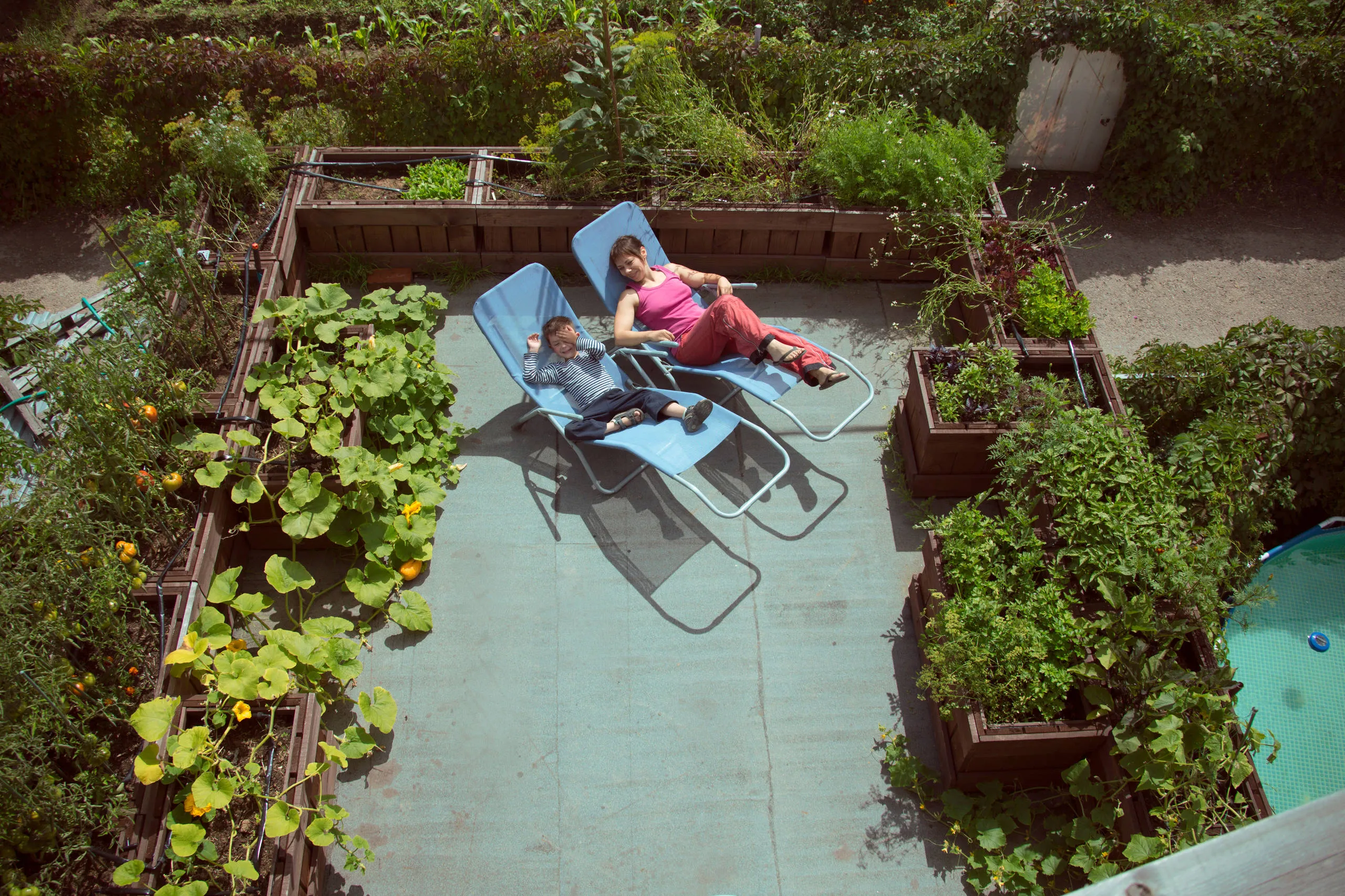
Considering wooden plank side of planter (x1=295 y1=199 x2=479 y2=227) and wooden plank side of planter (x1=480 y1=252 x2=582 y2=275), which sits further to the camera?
wooden plank side of planter (x1=480 y1=252 x2=582 y2=275)

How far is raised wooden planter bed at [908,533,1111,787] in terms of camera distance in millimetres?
3486

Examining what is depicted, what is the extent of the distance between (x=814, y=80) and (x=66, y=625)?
5322mm

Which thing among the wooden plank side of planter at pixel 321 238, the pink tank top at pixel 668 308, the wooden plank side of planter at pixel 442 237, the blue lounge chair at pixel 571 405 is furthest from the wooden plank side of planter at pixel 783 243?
the wooden plank side of planter at pixel 321 238

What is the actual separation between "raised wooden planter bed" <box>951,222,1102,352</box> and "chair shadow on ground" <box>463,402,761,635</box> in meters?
1.87

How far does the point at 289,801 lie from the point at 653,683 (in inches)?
59.7

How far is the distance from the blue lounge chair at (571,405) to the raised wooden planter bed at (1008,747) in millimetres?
1251

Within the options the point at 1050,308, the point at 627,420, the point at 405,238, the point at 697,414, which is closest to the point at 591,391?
the point at 627,420

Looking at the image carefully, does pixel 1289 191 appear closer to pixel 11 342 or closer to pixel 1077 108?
pixel 1077 108

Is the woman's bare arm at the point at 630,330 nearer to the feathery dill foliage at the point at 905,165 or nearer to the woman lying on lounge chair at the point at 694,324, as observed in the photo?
the woman lying on lounge chair at the point at 694,324

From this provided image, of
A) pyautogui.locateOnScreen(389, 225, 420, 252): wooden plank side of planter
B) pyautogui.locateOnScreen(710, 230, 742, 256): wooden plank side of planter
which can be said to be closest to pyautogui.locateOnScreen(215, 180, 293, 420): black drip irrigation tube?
pyautogui.locateOnScreen(389, 225, 420, 252): wooden plank side of planter

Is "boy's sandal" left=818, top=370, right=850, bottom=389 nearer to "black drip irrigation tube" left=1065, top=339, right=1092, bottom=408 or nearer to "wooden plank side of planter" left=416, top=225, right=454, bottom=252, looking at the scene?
"black drip irrigation tube" left=1065, top=339, right=1092, bottom=408

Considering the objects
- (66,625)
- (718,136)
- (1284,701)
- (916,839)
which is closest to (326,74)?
(718,136)

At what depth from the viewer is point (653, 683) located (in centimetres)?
401

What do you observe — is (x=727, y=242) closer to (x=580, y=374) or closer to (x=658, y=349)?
(x=658, y=349)
